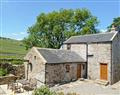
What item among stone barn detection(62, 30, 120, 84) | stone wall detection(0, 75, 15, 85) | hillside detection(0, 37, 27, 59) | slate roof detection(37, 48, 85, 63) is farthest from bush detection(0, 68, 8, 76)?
hillside detection(0, 37, 27, 59)

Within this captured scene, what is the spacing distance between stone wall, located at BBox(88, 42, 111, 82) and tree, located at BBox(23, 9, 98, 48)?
1994cm

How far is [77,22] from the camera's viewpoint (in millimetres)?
48656

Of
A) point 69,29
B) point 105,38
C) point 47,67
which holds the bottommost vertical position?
point 47,67

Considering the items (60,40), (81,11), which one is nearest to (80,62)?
(60,40)

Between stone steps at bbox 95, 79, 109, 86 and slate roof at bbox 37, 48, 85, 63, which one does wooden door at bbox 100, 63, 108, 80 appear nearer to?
stone steps at bbox 95, 79, 109, 86

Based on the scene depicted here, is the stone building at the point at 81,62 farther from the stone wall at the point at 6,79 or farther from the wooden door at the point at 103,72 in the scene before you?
the stone wall at the point at 6,79

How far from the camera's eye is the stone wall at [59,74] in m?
25.0

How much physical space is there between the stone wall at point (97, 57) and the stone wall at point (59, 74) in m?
2.32

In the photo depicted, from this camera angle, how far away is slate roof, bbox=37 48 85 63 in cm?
2584

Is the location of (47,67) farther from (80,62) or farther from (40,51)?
(80,62)

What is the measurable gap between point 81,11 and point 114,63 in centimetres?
2621

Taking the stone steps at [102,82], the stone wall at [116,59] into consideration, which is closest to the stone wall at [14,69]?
the stone steps at [102,82]

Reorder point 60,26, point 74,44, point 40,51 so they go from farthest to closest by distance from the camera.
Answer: point 60,26, point 74,44, point 40,51

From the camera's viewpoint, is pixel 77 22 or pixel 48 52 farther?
pixel 77 22
